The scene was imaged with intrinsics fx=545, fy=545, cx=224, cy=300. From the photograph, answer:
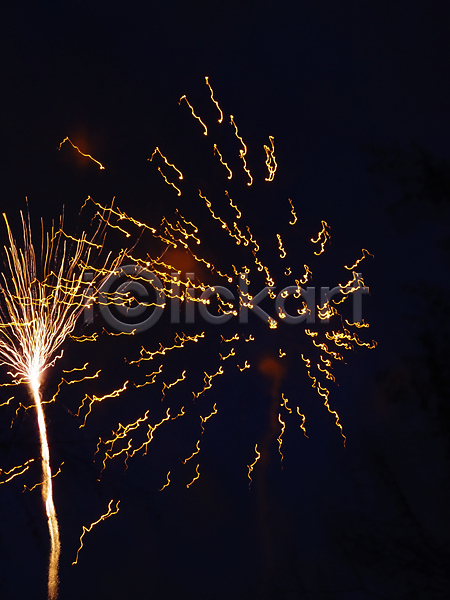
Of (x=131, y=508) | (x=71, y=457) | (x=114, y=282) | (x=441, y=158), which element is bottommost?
(x=131, y=508)

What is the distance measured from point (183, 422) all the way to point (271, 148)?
1.67 meters

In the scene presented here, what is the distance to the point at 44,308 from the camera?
2.99 m

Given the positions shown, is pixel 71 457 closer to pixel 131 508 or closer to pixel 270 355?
pixel 131 508

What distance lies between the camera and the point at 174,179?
124 inches

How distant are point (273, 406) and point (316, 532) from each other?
752 mm

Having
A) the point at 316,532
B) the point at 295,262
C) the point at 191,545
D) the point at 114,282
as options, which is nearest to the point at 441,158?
the point at 295,262

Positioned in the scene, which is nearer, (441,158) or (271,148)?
(441,158)

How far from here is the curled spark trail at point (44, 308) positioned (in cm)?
298

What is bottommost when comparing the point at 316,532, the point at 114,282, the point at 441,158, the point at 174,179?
the point at 316,532

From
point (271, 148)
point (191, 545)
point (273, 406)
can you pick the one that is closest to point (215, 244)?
point (271, 148)

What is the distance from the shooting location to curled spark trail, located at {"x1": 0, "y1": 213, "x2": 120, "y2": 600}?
2979 mm

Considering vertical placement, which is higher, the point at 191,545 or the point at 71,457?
the point at 71,457

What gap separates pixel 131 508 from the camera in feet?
10.1

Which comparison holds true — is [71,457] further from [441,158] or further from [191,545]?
[441,158]
